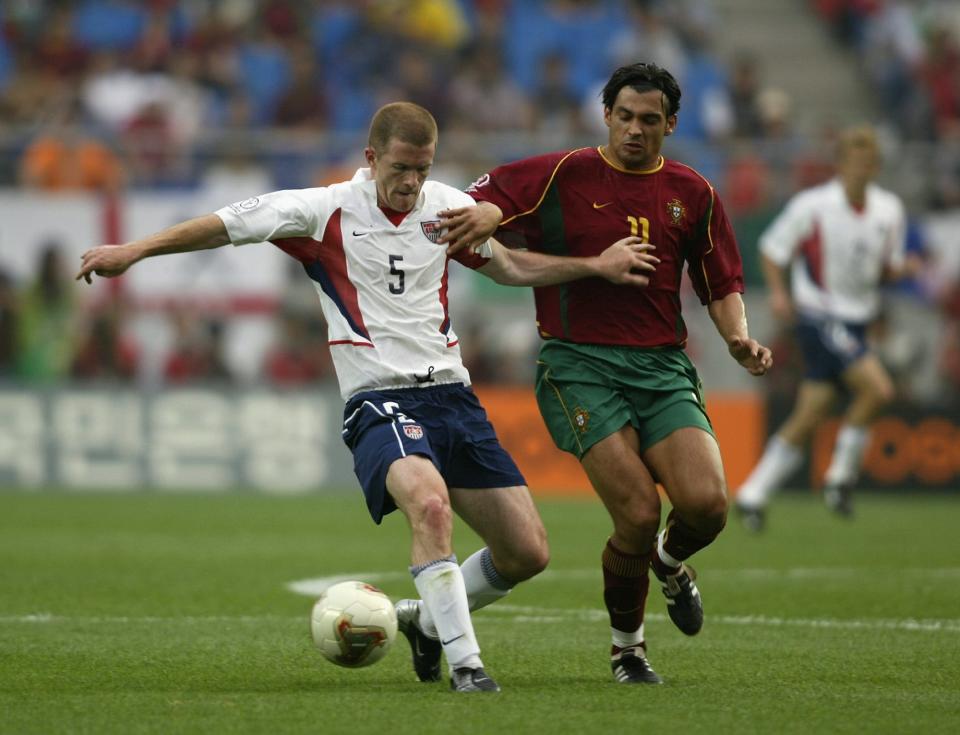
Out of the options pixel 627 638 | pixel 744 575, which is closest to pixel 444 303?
pixel 627 638

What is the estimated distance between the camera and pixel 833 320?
1388cm

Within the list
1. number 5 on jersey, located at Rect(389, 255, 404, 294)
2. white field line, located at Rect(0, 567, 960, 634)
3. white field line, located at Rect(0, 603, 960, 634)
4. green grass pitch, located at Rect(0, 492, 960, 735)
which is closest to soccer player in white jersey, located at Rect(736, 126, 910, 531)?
green grass pitch, located at Rect(0, 492, 960, 735)

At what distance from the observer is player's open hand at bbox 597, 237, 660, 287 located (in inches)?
267

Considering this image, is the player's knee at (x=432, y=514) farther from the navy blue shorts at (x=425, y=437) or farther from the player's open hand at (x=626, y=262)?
the player's open hand at (x=626, y=262)

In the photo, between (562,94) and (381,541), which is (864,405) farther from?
(562,94)

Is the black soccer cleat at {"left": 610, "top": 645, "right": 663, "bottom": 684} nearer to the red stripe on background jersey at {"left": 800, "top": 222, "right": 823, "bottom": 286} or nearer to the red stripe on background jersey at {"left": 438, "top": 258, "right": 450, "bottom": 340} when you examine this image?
the red stripe on background jersey at {"left": 438, "top": 258, "right": 450, "bottom": 340}

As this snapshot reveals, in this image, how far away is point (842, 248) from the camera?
13953 mm

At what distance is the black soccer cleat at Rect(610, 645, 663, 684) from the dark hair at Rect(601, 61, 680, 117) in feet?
7.21

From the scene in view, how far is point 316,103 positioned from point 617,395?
14.4 meters

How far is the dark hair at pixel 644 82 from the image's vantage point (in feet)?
22.6

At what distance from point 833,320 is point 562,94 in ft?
27.9

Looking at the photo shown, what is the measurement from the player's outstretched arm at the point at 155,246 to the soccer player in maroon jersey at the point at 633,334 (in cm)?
92

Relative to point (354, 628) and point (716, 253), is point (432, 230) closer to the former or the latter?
point (716, 253)

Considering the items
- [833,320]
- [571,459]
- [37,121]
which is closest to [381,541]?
[833,320]
